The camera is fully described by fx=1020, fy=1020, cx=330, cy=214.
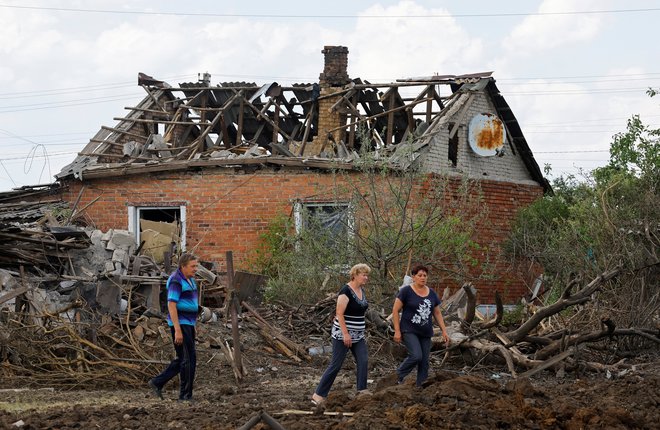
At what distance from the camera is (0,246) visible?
46.9ft

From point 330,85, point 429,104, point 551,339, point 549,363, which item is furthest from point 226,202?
point 549,363

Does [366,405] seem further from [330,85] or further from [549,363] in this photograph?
[330,85]

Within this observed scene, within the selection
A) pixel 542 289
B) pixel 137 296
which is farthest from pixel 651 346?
pixel 137 296

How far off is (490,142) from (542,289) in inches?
145

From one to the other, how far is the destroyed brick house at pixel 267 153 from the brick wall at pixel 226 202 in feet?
0.07

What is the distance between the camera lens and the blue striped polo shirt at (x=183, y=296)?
10219 millimetres

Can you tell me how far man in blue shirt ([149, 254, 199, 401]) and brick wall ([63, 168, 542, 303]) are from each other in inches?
364

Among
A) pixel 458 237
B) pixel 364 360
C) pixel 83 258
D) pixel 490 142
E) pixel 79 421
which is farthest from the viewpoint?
pixel 490 142

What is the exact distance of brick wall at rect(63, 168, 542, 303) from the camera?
792 inches

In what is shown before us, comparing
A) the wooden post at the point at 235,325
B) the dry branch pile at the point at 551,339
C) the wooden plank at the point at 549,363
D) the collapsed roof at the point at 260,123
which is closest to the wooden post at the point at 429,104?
the collapsed roof at the point at 260,123

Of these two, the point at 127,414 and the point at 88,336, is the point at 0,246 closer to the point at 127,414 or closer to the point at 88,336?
the point at 88,336

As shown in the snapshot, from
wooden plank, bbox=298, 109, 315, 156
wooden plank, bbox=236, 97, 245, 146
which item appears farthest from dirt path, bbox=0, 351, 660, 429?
wooden plank, bbox=236, 97, 245, 146

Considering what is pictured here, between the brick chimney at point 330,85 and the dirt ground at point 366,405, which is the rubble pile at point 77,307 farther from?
the brick chimney at point 330,85

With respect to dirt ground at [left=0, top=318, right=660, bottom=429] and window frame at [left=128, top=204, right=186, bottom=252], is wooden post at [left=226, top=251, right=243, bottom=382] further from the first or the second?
window frame at [left=128, top=204, right=186, bottom=252]
